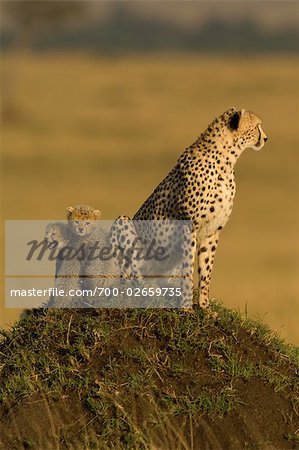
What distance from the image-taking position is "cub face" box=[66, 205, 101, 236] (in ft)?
23.5

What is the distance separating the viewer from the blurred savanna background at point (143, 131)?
18219 millimetres

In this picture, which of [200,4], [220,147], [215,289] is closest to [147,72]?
[215,289]

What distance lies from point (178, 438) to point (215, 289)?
9.03m

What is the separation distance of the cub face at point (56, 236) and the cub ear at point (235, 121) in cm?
123

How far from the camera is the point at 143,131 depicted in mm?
36938

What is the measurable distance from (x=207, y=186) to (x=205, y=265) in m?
0.50

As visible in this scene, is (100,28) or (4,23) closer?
(4,23)

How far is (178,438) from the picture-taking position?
5.76 meters

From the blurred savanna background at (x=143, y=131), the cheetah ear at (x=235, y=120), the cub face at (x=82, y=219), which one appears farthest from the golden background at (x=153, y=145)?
the cub face at (x=82, y=219)

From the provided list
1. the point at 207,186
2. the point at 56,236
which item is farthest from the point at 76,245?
the point at 207,186

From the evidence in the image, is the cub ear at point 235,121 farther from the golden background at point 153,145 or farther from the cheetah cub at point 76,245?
the golden background at point 153,145

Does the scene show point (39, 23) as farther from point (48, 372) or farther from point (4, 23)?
point (48, 372)

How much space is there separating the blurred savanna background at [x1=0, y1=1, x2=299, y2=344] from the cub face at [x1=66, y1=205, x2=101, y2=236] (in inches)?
120
